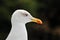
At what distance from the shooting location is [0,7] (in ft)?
28.4

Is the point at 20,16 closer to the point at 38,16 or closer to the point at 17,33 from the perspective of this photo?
the point at 17,33

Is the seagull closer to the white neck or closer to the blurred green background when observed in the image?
the white neck

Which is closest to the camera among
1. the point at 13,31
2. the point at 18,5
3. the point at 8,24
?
the point at 13,31

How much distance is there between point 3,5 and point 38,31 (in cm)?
117

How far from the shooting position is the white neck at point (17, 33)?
4.07m

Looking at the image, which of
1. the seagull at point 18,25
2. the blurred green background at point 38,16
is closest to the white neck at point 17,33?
the seagull at point 18,25

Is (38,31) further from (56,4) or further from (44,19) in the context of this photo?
(56,4)

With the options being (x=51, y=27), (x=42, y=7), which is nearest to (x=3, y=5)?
(x=42, y=7)

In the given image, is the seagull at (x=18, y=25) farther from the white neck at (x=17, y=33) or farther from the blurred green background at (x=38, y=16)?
the blurred green background at (x=38, y=16)

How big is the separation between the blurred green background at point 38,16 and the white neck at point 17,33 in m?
4.13

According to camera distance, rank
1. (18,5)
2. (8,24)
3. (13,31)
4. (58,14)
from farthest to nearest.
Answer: (58,14), (8,24), (18,5), (13,31)

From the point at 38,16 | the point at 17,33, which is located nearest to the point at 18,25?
the point at 17,33

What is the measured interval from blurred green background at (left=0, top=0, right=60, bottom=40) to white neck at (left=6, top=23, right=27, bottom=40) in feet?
13.6

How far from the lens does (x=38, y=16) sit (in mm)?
9062
